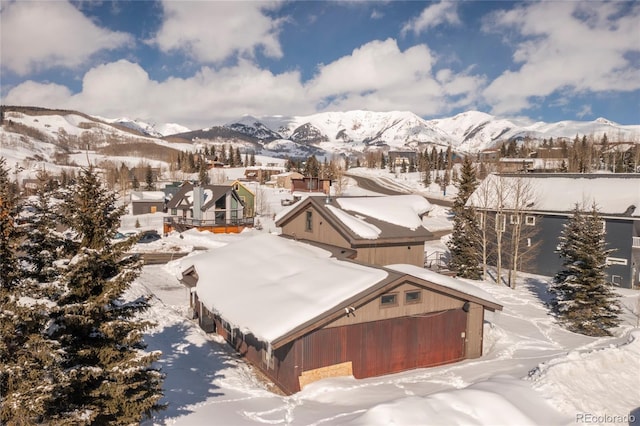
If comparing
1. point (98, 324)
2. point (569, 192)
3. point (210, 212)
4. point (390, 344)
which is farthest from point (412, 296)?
point (210, 212)

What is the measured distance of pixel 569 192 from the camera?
36750mm

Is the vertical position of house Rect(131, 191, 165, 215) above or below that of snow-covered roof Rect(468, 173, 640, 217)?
below

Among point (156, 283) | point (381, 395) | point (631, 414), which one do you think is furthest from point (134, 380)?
point (156, 283)

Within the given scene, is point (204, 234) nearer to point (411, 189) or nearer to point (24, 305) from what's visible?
point (24, 305)

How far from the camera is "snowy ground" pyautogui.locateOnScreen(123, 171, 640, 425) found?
1061 cm

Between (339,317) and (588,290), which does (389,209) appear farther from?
(339,317)

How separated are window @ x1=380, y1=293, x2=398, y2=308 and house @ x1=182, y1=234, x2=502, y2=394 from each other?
41 mm

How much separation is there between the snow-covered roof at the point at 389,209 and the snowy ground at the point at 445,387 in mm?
7591

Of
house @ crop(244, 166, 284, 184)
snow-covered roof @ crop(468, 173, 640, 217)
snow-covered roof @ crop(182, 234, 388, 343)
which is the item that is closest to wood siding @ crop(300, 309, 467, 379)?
snow-covered roof @ crop(182, 234, 388, 343)

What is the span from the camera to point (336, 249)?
2417 cm

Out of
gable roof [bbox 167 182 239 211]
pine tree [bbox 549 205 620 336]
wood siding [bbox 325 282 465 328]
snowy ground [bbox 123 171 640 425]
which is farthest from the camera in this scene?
gable roof [bbox 167 182 239 211]

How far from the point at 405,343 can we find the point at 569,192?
1102 inches

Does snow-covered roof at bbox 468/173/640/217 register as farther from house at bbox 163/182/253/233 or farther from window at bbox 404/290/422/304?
house at bbox 163/182/253/233

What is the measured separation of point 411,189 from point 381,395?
316ft
